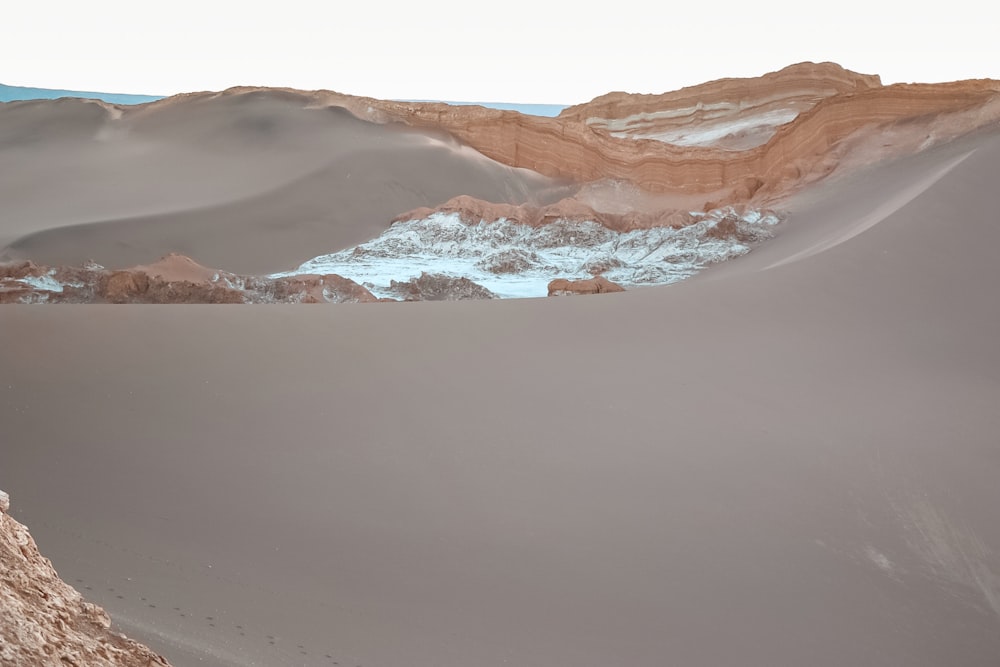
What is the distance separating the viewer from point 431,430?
3.25 meters

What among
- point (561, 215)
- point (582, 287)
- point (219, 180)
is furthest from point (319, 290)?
point (219, 180)

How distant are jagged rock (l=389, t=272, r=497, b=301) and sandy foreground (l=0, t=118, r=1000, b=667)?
2.79 meters

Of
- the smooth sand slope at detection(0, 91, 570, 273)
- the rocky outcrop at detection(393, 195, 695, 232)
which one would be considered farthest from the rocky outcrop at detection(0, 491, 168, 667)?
the smooth sand slope at detection(0, 91, 570, 273)

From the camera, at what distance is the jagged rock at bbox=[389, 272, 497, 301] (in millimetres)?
7379

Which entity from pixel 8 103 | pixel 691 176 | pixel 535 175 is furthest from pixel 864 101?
pixel 8 103

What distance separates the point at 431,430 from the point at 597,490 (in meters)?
0.60

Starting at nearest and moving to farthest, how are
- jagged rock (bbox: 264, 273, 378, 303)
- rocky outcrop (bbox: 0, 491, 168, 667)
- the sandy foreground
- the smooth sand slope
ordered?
rocky outcrop (bbox: 0, 491, 168, 667) → the sandy foreground → jagged rock (bbox: 264, 273, 378, 303) → the smooth sand slope

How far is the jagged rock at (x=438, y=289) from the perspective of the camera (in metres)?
7.38

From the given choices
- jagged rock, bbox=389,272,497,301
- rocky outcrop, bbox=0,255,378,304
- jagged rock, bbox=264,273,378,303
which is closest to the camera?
rocky outcrop, bbox=0,255,378,304

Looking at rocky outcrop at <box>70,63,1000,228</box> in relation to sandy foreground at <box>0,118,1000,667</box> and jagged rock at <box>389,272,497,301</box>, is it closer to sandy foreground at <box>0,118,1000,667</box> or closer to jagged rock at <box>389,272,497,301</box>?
jagged rock at <box>389,272,497,301</box>

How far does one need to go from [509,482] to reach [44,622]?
5.48 ft

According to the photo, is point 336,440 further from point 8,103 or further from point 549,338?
point 8,103

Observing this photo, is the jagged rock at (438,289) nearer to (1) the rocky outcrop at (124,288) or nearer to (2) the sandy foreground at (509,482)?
(1) the rocky outcrop at (124,288)

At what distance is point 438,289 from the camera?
7.43 metres
